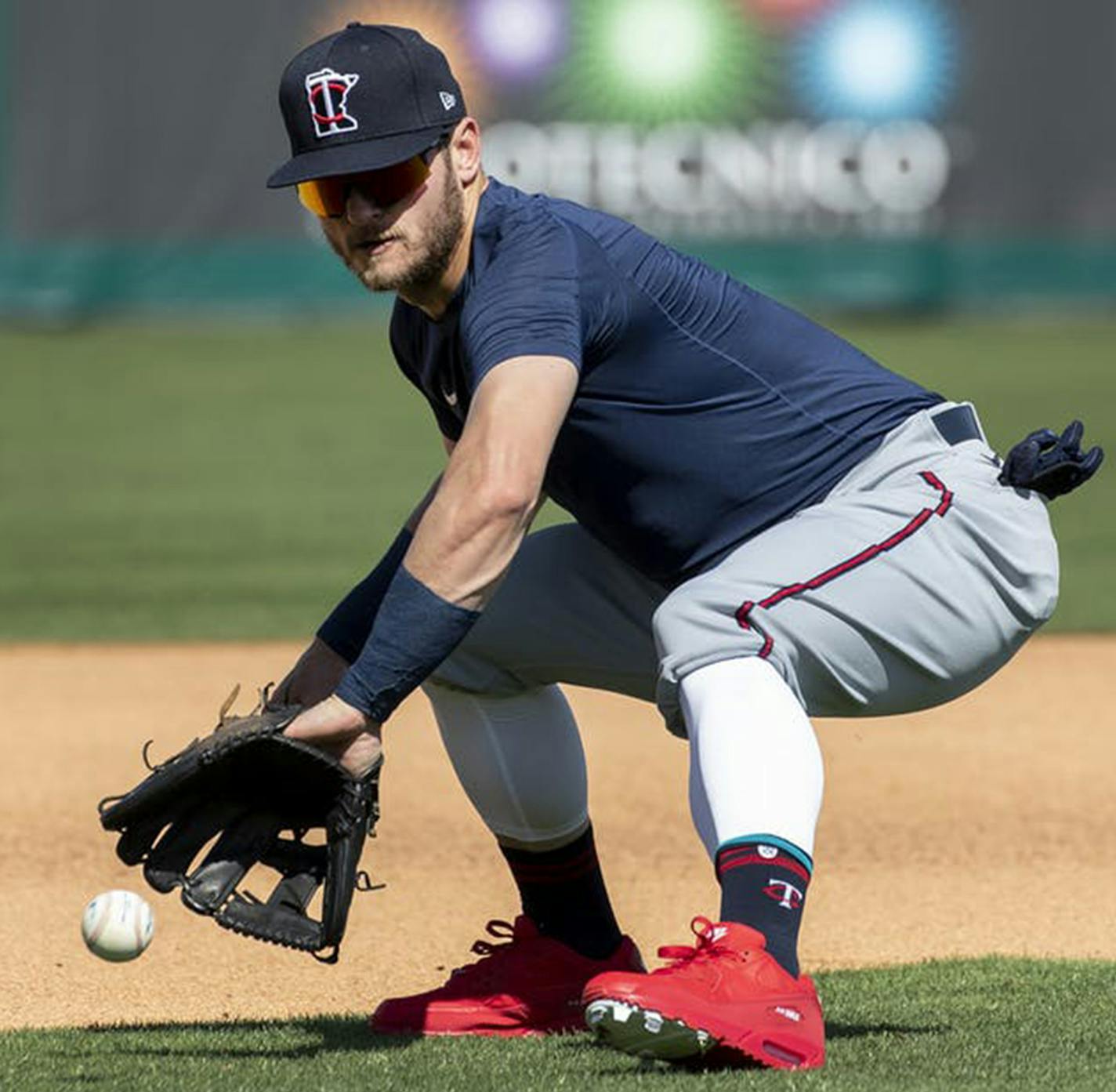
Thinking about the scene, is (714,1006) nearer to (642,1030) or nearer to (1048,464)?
(642,1030)

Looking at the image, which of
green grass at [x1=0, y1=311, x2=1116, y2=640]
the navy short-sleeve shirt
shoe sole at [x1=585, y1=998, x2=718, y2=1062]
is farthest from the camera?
green grass at [x1=0, y1=311, x2=1116, y2=640]

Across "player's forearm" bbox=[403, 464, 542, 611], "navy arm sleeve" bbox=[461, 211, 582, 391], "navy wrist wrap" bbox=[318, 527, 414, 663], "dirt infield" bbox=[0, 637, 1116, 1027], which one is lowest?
"dirt infield" bbox=[0, 637, 1116, 1027]

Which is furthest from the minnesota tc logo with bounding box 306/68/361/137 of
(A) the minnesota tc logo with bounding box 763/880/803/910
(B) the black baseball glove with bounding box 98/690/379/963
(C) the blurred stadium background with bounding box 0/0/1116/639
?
(C) the blurred stadium background with bounding box 0/0/1116/639

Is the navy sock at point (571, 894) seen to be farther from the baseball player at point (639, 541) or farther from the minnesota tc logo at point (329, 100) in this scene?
the minnesota tc logo at point (329, 100)

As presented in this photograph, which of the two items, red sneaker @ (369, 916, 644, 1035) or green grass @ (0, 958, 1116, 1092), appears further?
red sneaker @ (369, 916, 644, 1035)

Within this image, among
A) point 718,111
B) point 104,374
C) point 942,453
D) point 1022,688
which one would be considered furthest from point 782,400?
point 718,111

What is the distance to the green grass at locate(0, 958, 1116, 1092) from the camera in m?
3.22

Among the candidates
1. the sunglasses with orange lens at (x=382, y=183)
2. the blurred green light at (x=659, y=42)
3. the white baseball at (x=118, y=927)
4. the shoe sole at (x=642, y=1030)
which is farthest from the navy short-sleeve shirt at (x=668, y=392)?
the blurred green light at (x=659, y=42)

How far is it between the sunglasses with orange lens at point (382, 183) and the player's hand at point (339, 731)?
68 centimetres

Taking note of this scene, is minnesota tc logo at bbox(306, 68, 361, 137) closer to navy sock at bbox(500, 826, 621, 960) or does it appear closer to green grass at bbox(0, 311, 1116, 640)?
navy sock at bbox(500, 826, 621, 960)

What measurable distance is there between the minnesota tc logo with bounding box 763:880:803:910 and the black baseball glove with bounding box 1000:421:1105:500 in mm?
711

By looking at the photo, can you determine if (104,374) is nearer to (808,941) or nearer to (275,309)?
(275,309)

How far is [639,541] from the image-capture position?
A: 140 inches

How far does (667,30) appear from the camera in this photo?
19.0 meters
